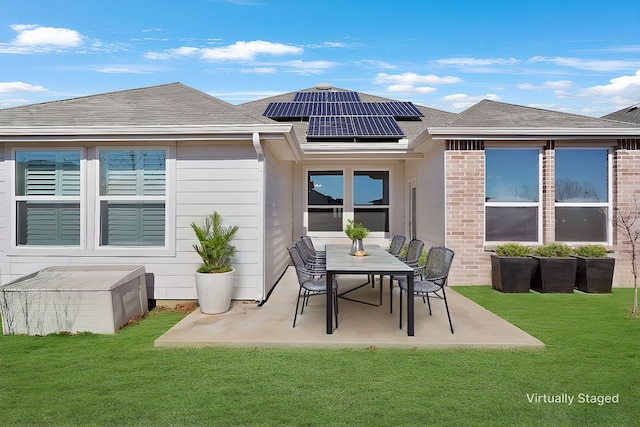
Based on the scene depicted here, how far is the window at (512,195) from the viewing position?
771cm

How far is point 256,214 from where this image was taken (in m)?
6.08

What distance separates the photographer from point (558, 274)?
703 centimetres

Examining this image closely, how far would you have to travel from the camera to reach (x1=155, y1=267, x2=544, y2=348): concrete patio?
13.7 feet

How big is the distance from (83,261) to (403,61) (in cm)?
1621

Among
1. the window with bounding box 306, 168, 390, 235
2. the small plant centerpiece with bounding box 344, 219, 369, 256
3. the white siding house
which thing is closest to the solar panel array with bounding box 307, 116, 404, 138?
the window with bounding box 306, 168, 390, 235

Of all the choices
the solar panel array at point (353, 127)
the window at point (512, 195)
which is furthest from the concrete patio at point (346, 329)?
the solar panel array at point (353, 127)

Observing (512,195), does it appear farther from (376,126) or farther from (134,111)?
(134,111)

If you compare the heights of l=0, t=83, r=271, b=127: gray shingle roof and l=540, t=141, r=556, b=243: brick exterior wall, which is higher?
l=0, t=83, r=271, b=127: gray shingle roof

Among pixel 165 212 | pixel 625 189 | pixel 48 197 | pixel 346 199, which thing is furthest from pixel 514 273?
pixel 48 197

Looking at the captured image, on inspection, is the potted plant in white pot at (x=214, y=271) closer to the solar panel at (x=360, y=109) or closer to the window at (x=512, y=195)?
the window at (x=512, y=195)

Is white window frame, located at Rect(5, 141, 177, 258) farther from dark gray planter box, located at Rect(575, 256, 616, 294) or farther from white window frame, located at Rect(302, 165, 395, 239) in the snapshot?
dark gray planter box, located at Rect(575, 256, 616, 294)

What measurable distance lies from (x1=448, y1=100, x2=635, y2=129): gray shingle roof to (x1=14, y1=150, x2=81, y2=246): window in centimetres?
715

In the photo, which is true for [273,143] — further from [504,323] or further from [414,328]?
[504,323]

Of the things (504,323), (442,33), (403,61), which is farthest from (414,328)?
(403,61)
